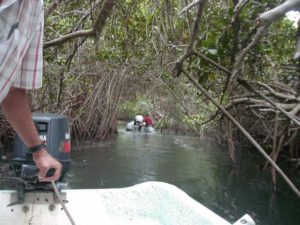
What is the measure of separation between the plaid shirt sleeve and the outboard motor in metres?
1.40

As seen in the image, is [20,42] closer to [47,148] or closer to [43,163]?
[43,163]

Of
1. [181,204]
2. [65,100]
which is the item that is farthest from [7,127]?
[181,204]

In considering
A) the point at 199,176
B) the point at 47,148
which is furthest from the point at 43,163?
the point at 199,176

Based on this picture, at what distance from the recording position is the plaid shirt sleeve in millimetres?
858

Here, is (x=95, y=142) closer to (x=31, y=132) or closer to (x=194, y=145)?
(x=194, y=145)

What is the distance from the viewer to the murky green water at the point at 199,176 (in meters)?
5.50

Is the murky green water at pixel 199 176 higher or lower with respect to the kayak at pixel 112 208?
lower

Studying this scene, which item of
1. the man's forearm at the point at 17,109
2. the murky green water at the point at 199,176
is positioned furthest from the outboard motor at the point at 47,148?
the murky green water at the point at 199,176

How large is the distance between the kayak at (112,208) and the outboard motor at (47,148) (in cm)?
6

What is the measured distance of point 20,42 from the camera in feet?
2.96

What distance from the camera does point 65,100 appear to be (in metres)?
7.38

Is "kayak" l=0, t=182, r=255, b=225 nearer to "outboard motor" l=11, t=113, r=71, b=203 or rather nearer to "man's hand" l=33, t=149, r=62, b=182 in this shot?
"outboard motor" l=11, t=113, r=71, b=203

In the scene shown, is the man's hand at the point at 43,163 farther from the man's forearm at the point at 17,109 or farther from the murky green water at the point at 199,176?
the murky green water at the point at 199,176

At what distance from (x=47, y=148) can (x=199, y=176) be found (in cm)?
513
